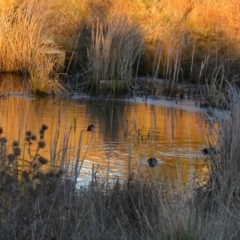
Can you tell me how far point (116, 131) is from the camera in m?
10.8

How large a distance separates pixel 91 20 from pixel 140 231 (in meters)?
14.3

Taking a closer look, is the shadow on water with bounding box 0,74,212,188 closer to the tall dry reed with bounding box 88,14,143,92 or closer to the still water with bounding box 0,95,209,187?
the still water with bounding box 0,95,209,187

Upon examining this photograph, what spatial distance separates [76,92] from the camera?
14.7 metres

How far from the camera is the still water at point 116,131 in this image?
314 inches


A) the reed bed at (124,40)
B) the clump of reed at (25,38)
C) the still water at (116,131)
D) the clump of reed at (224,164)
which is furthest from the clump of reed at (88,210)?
the clump of reed at (25,38)

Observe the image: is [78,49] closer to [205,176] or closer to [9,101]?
[9,101]

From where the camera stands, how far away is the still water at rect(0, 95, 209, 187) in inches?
314

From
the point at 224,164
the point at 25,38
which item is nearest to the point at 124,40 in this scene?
the point at 25,38

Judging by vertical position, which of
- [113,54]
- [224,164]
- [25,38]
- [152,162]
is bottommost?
[152,162]

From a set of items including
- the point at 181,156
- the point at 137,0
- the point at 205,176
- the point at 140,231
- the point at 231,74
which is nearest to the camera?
the point at 140,231

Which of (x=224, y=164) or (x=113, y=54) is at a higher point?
(x=113, y=54)

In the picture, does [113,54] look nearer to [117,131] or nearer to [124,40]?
[124,40]

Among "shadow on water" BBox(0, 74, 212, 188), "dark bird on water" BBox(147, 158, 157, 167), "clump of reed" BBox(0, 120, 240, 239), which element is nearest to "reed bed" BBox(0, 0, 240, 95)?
"shadow on water" BBox(0, 74, 212, 188)

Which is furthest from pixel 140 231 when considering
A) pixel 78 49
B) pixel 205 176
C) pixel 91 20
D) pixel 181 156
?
pixel 91 20
